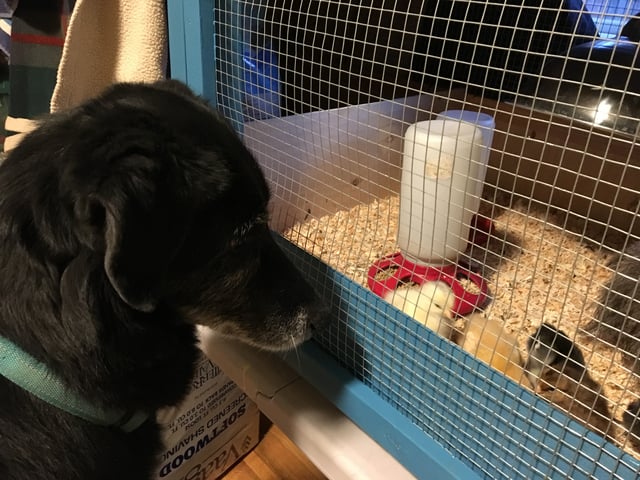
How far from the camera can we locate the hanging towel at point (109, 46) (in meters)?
1.21

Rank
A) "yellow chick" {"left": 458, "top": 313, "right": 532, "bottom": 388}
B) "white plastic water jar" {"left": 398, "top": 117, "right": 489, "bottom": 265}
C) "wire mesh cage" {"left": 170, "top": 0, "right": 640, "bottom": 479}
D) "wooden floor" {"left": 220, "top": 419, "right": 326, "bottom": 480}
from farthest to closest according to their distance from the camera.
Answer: "wooden floor" {"left": 220, "top": 419, "right": 326, "bottom": 480}, "white plastic water jar" {"left": 398, "top": 117, "right": 489, "bottom": 265}, "yellow chick" {"left": 458, "top": 313, "right": 532, "bottom": 388}, "wire mesh cage" {"left": 170, "top": 0, "right": 640, "bottom": 479}

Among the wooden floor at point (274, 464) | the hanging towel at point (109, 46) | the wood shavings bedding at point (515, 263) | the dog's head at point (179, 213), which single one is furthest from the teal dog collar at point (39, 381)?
the wooden floor at point (274, 464)

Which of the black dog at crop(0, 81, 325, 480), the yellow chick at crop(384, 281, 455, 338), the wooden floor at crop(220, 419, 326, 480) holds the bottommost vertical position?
the wooden floor at crop(220, 419, 326, 480)

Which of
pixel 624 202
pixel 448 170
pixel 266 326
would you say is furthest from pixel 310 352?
pixel 624 202

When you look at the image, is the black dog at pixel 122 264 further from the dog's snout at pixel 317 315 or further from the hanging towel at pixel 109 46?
the hanging towel at pixel 109 46

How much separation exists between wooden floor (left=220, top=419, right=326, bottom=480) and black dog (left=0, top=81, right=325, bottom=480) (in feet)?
2.31

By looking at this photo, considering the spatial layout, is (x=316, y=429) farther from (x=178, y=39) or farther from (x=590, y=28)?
(x=590, y=28)

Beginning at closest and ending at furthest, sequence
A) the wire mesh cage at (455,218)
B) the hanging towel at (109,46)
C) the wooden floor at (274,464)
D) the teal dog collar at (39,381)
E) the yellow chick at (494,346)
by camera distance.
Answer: the teal dog collar at (39,381) < the wire mesh cage at (455,218) < the yellow chick at (494,346) < the hanging towel at (109,46) < the wooden floor at (274,464)

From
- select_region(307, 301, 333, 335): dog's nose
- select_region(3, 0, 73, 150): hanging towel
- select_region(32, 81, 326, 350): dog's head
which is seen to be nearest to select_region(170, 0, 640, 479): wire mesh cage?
select_region(307, 301, 333, 335): dog's nose

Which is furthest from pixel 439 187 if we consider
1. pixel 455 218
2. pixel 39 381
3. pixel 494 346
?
pixel 39 381

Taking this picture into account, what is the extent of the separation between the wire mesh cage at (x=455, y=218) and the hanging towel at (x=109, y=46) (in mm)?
163

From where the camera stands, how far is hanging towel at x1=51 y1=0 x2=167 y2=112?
→ 121 cm

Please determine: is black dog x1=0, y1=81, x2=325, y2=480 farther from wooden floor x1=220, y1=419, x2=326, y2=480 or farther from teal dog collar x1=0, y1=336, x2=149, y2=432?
wooden floor x1=220, y1=419, x2=326, y2=480

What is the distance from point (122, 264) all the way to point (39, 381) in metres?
0.25
